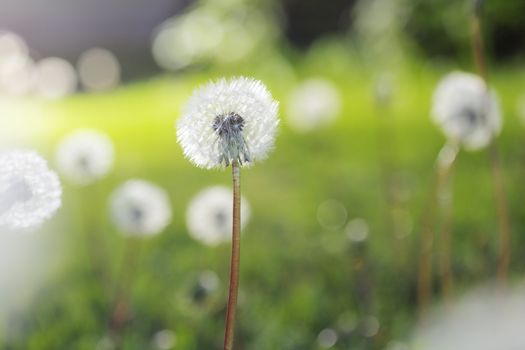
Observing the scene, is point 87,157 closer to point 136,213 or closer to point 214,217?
point 136,213

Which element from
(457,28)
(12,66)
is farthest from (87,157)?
(457,28)

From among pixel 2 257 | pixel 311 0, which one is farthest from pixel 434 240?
pixel 311 0

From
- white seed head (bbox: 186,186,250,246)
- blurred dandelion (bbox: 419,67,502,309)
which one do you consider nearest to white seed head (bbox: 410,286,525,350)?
blurred dandelion (bbox: 419,67,502,309)

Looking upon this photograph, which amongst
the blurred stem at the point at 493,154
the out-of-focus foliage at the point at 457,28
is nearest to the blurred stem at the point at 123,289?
the blurred stem at the point at 493,154

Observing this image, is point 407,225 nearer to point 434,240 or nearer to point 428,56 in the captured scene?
point 434,240

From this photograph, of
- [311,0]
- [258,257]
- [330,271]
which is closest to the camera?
[330,271]

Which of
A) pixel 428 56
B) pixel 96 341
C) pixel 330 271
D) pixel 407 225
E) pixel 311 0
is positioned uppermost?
pixel 311 0

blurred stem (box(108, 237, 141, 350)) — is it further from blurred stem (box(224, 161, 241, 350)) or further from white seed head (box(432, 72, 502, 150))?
white seed head (box(432, 72, 502, 150))
